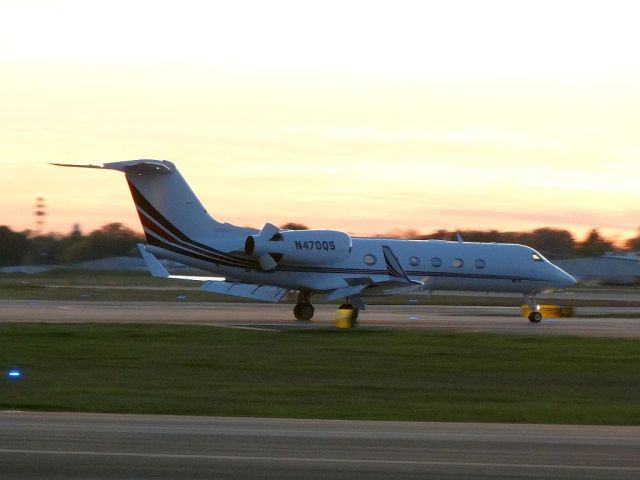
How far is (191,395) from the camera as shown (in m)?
17.3

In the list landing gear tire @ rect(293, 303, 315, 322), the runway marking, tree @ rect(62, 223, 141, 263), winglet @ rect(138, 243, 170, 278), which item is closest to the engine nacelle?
landing gear tire @ rect(293, 303, 315, 322)

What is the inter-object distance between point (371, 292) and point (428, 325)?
2.64 metres

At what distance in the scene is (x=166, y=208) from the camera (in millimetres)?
35344

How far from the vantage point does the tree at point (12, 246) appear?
116 m

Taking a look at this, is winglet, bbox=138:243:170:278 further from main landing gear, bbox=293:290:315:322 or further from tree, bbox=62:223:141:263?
tree, bbox=62:223:141:263

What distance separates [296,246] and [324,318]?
136 inches

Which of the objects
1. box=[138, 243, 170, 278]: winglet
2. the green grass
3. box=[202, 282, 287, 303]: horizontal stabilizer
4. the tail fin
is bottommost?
the green grass

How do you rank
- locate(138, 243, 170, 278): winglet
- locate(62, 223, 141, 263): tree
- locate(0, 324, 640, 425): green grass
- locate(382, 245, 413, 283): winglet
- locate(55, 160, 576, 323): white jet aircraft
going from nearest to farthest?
1. locate(0, 324, 640, 425): green grass
2. locate(55, 160, 576, 323): white jet aircraft
3. locate(382, 245, 413, 283): winglet
4. locate(138, 243, 170, 278): winglet
5. locate(62, 223, 141, 263): tree

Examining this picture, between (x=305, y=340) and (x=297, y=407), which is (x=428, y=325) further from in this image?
(x=297, y=407)

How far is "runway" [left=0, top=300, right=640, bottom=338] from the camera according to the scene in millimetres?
32969

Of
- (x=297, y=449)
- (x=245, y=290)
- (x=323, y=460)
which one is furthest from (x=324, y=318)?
(x=323, y=460)

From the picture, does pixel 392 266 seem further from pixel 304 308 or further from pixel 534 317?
→ pixel 534 317

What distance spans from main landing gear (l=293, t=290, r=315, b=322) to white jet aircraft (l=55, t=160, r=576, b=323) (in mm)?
33

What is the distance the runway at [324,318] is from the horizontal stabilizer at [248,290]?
0.74 metres
